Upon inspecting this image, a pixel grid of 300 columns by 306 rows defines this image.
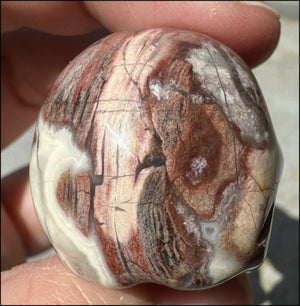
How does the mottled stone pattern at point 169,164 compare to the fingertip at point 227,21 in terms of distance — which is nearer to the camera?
the mottled stone pattern at point 169,164

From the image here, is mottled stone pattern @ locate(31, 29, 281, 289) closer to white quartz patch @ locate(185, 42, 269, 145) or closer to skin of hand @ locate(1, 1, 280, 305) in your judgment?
white quartz patch @ locate(185, 42, 269, 145)

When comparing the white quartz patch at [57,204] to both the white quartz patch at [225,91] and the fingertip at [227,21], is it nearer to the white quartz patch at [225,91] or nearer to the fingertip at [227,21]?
the white quartz patch at [225,91]

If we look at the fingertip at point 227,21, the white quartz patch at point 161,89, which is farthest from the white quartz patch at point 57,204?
the fingertip at point 227,21

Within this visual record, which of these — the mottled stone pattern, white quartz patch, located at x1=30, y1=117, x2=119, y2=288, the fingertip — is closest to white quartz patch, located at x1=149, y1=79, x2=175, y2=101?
the mottled stone pattern

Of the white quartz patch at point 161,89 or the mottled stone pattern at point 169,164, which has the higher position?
the white quartz patch at point 161,89

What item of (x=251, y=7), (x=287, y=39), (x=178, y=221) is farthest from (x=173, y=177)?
(x=287, y=39)

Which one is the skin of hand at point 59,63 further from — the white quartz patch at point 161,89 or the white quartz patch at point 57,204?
the white quartz patch at point 161,89
